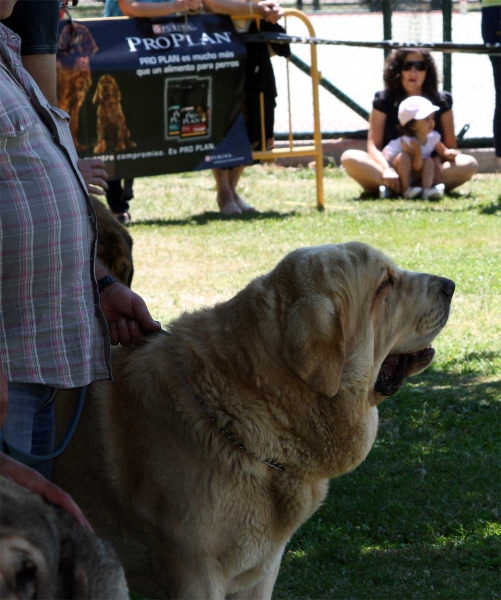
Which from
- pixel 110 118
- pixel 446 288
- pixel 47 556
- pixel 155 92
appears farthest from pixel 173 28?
pixel 47 556

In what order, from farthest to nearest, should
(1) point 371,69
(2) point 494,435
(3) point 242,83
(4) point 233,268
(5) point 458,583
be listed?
(1) point 371,69 → (3) point 242,83 → (4) point 233,268 → (2) point 494,435 → (5) point 458,583

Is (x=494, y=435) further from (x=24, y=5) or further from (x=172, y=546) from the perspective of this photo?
(x=24, y=5)

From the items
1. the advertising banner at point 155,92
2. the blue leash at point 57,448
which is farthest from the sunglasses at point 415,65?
the blue leash at point 57,448

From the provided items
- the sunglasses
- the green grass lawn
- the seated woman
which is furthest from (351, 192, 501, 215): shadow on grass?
the sunglasses

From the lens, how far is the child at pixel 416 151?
11.4 meters

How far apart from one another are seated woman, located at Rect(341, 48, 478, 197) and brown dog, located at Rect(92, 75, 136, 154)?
2.96 metres

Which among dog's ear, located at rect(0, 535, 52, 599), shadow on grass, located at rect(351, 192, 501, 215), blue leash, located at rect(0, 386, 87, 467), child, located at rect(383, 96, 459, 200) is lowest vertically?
blue leash, located at rect(0, 386, 87, 467)

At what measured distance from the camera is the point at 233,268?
28.7 feet

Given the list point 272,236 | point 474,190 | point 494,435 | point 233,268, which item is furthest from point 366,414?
point 474,190

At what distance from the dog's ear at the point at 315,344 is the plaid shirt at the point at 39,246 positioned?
0.64 meters

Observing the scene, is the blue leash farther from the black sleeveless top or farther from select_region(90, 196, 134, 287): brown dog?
the black sleeveless top

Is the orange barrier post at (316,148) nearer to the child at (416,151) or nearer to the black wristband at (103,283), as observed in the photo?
the child at (416,151)

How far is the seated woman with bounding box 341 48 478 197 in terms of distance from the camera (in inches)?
461

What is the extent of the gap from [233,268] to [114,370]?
5.49 meters
